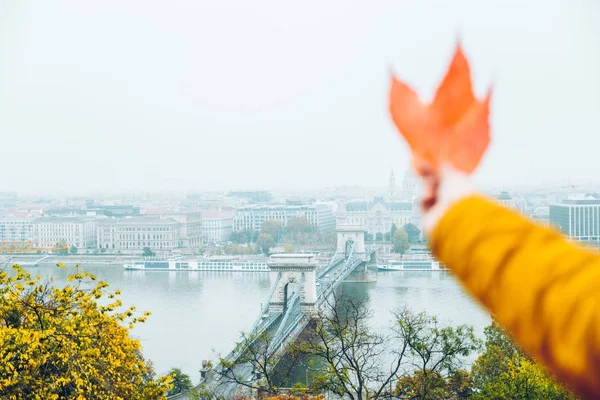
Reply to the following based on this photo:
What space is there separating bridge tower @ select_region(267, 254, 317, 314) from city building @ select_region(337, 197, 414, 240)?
15450 millimetres

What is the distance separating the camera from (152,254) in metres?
23.9

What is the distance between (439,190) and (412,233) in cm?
2504

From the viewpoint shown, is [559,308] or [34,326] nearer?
[559,308]

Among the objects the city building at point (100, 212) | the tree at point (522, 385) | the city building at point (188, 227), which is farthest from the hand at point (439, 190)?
the city building at point (100, 212)

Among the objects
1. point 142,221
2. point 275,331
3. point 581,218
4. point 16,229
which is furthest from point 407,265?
point 16,229

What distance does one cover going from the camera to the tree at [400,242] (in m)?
22.5

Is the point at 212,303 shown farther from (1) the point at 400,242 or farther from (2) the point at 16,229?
(2) the point at 16,229

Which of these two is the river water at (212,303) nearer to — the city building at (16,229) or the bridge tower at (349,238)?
the bridge tower at (349,238)

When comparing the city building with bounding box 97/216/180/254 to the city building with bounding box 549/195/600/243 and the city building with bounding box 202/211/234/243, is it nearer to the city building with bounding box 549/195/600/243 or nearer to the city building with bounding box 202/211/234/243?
the city building with bounding box 202/211/234/243

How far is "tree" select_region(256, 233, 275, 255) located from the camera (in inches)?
939

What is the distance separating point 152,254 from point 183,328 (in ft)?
44.9

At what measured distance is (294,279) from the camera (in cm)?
1238

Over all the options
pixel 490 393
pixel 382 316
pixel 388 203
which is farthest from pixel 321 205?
pixel 490 393

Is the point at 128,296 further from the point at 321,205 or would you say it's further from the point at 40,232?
the point at 321,205
